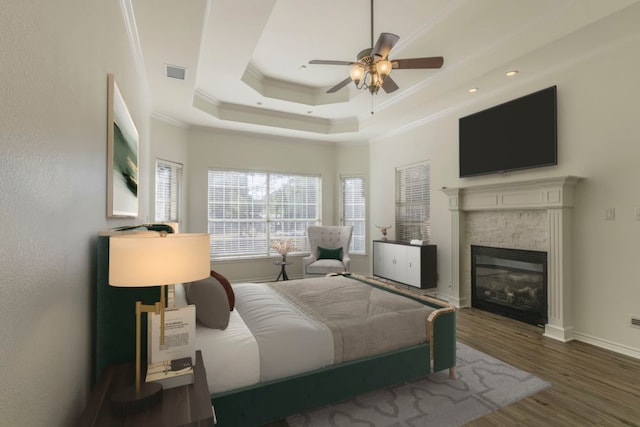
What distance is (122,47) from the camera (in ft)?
7.39

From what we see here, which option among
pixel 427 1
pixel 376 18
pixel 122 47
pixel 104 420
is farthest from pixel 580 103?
pixel 104 420

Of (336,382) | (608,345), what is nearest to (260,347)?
(336,382)

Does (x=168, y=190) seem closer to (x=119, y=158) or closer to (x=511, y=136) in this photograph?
(x=119, y=158)

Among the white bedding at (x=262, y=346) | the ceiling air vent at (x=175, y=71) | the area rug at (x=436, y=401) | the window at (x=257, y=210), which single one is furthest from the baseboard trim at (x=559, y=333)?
the ceiling air vent at (x=175, y=71)

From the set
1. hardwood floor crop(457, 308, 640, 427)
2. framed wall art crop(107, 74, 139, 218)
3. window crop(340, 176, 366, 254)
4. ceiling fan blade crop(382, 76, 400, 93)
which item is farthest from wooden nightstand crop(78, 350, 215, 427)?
window crop(340, 176, 366, 254)

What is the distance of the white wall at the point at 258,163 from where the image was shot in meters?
5.41

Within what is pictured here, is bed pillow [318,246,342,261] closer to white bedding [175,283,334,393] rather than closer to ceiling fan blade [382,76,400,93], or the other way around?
ceiling fan blade [382,76,400,93]

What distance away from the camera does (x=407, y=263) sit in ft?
16.0

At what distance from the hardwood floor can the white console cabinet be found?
1057 mm

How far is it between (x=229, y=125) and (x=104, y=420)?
478 cm

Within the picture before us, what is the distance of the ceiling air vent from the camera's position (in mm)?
3221

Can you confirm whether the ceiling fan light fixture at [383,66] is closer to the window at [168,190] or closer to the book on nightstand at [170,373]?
the book on nightstand at [170,373]

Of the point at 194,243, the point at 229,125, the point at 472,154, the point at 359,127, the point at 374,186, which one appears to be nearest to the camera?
the point at 194,243

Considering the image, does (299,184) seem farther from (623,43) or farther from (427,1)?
(623,43)
